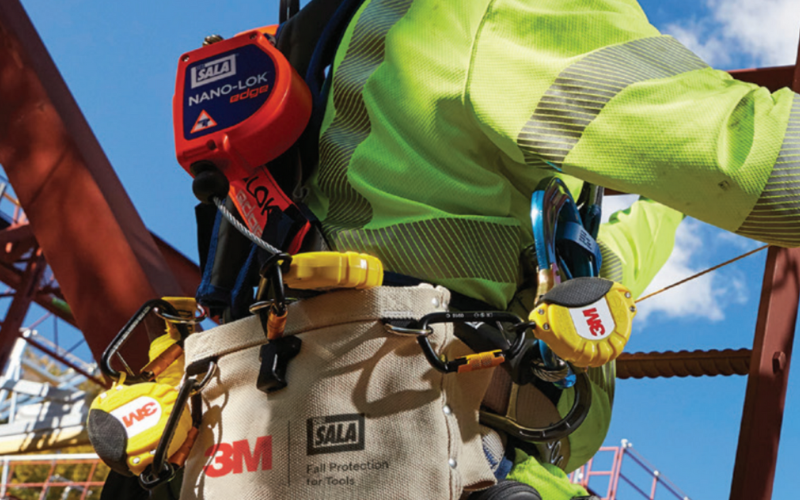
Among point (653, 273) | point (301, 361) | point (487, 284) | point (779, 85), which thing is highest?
point (779, 85)

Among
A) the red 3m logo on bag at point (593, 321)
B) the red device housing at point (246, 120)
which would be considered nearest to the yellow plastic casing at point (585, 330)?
the red 3m logo on bag at point (593, 321)

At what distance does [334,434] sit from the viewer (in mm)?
987

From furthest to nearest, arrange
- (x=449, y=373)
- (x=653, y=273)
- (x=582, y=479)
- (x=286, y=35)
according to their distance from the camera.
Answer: (x=582, y=479)
(x=653, y=273)
(x=286, y=35)
(x=449, y=373)

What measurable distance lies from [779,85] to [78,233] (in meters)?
2.04

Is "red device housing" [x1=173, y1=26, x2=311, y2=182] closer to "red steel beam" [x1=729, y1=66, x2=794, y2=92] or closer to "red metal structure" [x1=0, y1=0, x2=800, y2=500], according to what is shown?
"red metal structure" [x1=0, y1=0, x2=800, y2=500]

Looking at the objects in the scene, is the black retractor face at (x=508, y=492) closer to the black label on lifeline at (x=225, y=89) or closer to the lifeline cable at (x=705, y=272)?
the black label on lifeline at (x=225, y=89)

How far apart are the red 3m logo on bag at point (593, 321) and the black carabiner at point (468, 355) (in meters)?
0.06

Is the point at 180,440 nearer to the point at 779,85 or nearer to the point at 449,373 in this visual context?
the point at 449,373

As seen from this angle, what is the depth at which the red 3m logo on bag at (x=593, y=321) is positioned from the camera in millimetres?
931

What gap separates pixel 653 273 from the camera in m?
1.94

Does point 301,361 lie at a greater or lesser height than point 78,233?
lesser

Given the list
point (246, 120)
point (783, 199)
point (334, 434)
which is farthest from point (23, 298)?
point (783, 199)

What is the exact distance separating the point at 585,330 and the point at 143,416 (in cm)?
62

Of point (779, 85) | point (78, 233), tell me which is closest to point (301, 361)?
point (78, 233)
